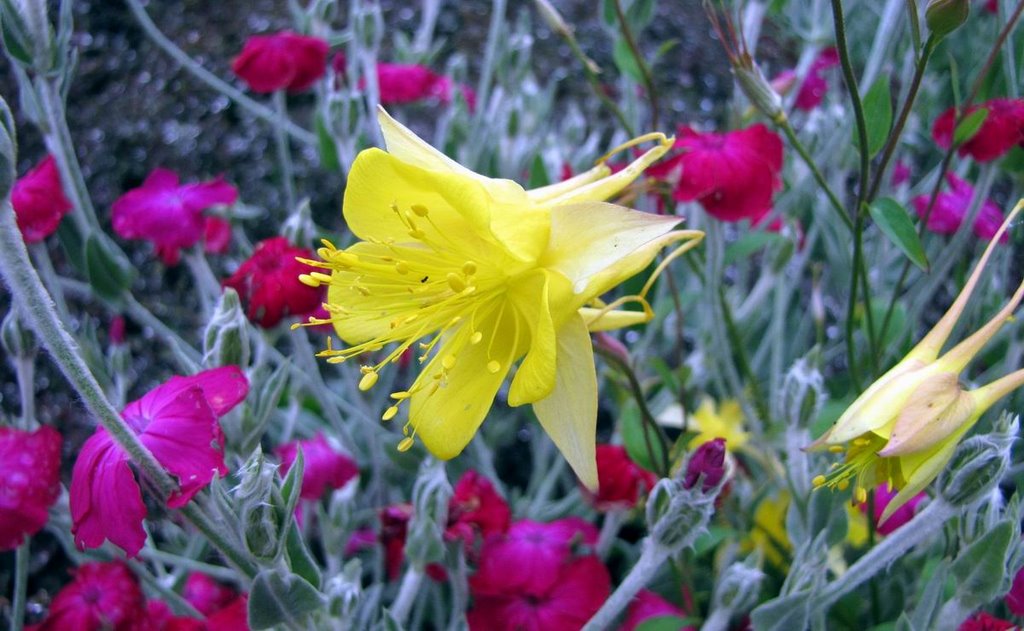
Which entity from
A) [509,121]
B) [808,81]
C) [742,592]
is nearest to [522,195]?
[742,592]

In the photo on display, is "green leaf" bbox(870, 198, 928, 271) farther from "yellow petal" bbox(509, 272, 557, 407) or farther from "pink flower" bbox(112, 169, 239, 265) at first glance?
"pink flower" bbox(112, 169, 239, 265)

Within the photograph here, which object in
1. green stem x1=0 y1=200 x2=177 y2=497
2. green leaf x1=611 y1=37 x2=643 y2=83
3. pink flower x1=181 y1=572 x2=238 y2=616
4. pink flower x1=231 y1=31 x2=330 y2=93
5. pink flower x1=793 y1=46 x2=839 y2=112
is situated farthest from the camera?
pink flower x1=793 y1=46 x2=839 y2=112

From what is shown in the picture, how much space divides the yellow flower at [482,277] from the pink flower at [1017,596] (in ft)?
1.26

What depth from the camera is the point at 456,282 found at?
623mm

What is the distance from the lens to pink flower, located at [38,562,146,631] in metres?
0.77

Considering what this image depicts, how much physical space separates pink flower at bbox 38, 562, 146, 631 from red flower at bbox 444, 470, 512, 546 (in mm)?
276

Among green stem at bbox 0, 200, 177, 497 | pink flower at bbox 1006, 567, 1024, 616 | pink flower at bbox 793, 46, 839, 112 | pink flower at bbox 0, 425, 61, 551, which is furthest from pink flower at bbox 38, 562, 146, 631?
pink flower at bbox 793, 46, 839, 112

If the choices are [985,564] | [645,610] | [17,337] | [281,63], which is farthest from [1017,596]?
[281,63]

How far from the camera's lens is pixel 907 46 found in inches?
44.4

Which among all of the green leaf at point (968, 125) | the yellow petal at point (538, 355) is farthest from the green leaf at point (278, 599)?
the green leaf at point (968, 125)

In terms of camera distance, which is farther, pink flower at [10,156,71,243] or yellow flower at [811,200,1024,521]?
pink flower at [10,156,71,243]

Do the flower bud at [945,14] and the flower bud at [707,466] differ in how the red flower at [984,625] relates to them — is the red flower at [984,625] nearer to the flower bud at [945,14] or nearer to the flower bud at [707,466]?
the flower bud at [707,466]

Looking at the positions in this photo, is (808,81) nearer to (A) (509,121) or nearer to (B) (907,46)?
(B) (907,46)

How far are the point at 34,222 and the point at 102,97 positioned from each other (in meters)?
1.00
